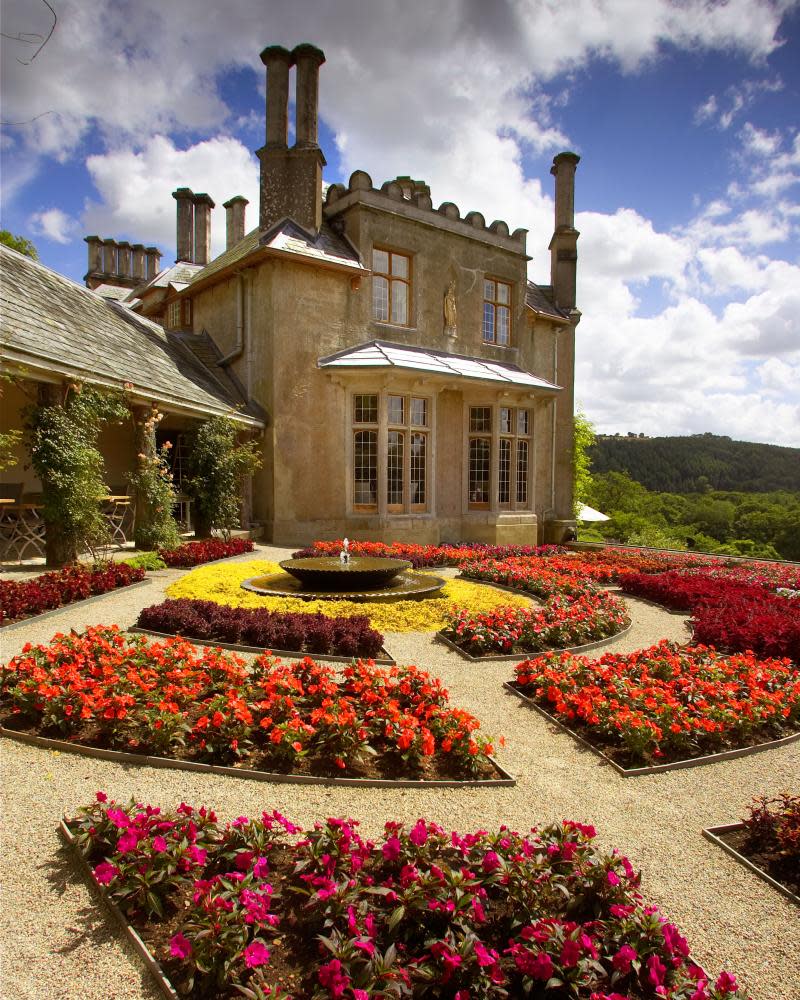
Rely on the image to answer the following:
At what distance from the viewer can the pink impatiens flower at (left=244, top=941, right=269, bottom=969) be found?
2.26 metres

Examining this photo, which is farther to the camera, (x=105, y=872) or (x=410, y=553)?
(x=410, y=553)

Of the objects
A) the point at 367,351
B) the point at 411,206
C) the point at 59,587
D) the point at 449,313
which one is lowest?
the point at 59,587

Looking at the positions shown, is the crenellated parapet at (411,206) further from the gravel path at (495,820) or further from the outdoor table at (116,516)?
the gravel path at (495,820)

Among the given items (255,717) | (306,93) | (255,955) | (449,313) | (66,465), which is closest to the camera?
(255,955)

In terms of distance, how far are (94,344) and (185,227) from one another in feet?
54.5

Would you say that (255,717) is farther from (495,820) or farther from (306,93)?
(306,93)

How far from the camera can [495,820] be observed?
3.69 meters

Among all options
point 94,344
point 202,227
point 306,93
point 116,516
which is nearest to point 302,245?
point 306,93

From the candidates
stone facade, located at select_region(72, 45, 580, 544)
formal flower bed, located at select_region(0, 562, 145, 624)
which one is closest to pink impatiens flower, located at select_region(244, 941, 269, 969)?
formal flower bed, located at select_region(0, 562, 145, 624)

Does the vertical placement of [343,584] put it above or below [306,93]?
below

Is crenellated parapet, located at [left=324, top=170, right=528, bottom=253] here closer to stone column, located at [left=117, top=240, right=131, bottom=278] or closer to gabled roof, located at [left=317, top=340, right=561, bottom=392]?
gabled roof, located at [left=317, top=340, right=561, bottom=392]

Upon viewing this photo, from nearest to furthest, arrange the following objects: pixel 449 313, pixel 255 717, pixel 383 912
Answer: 1. pixel 383 912
2. pixel 255 717
3. pixel 449 313

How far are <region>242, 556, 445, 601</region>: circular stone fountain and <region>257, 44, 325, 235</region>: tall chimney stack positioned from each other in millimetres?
10723

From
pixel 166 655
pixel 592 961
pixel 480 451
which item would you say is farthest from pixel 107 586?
A: pixel 480 451
